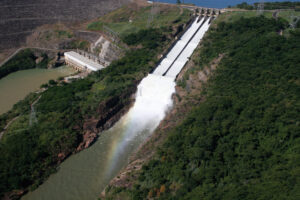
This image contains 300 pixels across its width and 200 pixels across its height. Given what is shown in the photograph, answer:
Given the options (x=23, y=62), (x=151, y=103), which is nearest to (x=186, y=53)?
(x=151, y=103)

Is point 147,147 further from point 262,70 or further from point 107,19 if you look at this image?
point 107,19

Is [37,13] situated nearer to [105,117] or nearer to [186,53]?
[186,53]

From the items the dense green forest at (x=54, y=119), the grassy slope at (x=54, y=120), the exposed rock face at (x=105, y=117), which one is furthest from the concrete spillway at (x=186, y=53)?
the exposed rock face at (x=105, y=117)

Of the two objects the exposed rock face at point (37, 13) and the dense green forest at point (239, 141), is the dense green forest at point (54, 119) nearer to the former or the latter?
the dense green forest at point (239, 141)

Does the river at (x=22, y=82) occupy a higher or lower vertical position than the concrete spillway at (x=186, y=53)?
lower

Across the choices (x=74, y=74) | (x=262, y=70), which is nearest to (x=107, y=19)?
(x=74, y=74)

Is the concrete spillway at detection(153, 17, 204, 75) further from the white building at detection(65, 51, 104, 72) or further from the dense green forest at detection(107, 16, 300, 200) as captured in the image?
the white building at detection(65, 51, 104, 72)
